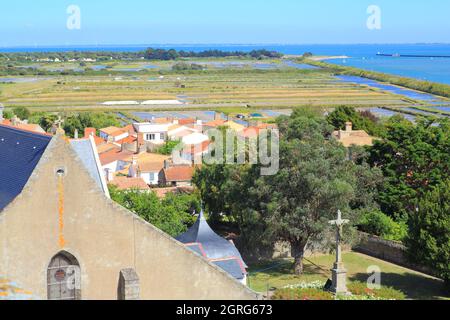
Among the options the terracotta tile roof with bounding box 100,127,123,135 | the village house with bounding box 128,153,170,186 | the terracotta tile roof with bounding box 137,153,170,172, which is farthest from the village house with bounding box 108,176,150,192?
the terracotta tile roof with bounding box 100,127,123,135

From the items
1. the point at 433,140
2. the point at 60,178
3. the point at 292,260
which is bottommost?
the point at 292,260

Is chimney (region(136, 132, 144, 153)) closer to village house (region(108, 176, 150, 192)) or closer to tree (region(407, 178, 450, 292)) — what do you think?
village house (region(108, 176, 150, 192))

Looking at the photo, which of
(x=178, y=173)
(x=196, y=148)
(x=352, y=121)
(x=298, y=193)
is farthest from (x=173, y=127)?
(x=298, y=193)

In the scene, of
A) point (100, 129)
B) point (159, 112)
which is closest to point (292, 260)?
point (100, 129)

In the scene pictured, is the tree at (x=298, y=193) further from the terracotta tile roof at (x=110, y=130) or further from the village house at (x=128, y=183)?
the terracotta tile roof at (x=110, y=130)

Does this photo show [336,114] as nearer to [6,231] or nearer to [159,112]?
[159,112]

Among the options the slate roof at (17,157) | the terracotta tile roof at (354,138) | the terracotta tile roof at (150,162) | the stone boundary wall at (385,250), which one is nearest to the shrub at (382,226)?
the stone boundary wall at (385,250)
